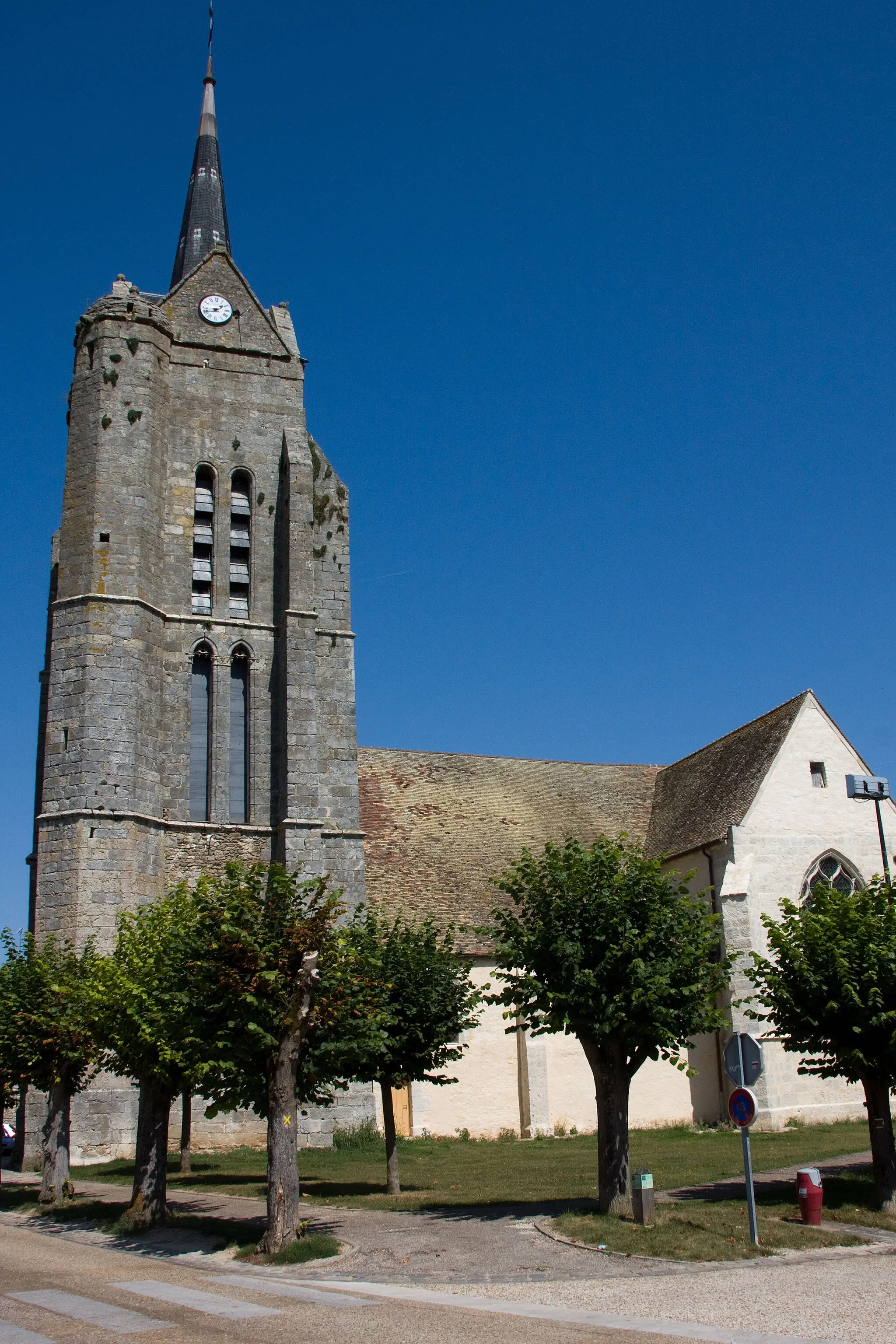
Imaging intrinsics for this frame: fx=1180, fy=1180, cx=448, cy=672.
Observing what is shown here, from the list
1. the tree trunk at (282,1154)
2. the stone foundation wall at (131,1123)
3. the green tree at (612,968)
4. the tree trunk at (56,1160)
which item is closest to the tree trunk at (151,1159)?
the tree trunk at (56,1160)

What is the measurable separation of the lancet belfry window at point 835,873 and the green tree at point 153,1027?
16.9 meters

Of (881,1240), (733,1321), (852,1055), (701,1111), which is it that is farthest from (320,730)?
(733,1321)

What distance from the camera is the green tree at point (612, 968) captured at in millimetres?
14703

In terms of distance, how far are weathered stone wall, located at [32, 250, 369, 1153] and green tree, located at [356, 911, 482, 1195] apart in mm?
7956

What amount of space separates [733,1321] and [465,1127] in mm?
18773

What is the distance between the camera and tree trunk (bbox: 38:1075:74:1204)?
1816 centimetres

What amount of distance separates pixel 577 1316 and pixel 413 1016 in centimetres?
834

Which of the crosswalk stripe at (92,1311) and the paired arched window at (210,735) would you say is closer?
the crosswalk stripe at (92,1311)

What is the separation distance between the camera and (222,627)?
29.4 metres

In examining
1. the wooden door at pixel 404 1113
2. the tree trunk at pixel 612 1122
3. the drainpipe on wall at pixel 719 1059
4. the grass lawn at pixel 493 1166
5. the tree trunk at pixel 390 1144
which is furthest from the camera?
the drainpipe on wall at pixel 719 1059

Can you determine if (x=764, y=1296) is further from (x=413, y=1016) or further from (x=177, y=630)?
(x=177, y=630)

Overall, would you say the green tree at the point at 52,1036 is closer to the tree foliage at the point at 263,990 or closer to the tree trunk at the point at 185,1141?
the tree trunk at the point at 185,1141

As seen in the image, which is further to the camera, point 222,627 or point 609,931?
point 222,627

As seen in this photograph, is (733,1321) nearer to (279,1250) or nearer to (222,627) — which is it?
(279,1250)
